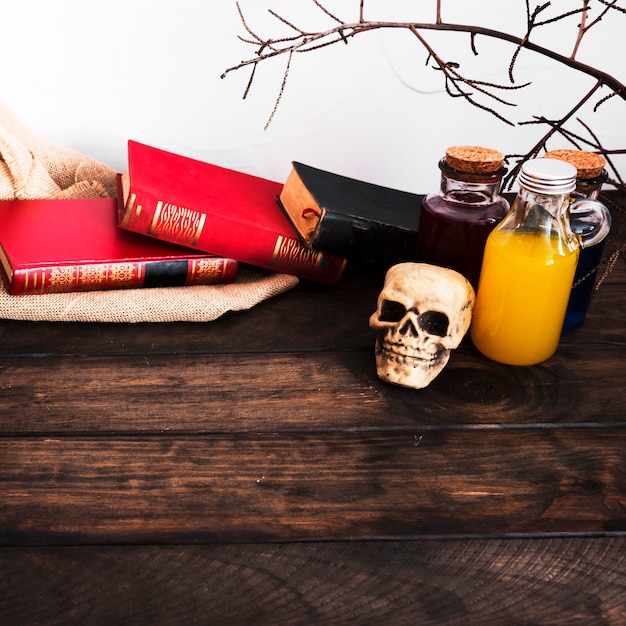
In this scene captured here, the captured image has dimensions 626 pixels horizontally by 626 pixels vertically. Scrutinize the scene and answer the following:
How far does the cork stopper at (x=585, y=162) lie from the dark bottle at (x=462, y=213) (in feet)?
0.26

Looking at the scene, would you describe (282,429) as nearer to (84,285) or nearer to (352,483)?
(352,483)

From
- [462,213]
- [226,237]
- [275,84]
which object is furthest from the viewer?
[275,84]

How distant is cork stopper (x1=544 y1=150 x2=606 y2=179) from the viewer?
929 millimetres

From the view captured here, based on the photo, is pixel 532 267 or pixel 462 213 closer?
pixel 532 267

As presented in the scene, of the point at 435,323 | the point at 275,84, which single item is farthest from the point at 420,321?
the point at 275,84

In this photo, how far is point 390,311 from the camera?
945 millimetres

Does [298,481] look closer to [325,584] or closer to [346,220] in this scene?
[325,584]

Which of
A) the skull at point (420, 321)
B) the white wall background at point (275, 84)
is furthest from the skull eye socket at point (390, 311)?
the white wall background at point (275, 84)

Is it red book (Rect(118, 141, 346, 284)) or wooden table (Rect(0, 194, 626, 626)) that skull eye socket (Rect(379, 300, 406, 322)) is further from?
red book (Rect(118, 141, 346, 284))

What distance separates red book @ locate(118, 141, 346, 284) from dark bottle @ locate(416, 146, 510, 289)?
7.0 inches

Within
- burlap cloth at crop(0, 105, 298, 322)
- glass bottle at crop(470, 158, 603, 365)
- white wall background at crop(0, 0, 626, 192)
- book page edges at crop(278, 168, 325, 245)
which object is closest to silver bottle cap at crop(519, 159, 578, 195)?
glass bottle at crop(470, 158, 603, 365)

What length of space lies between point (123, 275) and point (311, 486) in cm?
46

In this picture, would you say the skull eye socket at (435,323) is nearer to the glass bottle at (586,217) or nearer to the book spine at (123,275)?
the glass bottle at (586,217)

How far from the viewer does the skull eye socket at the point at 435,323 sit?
919mm
